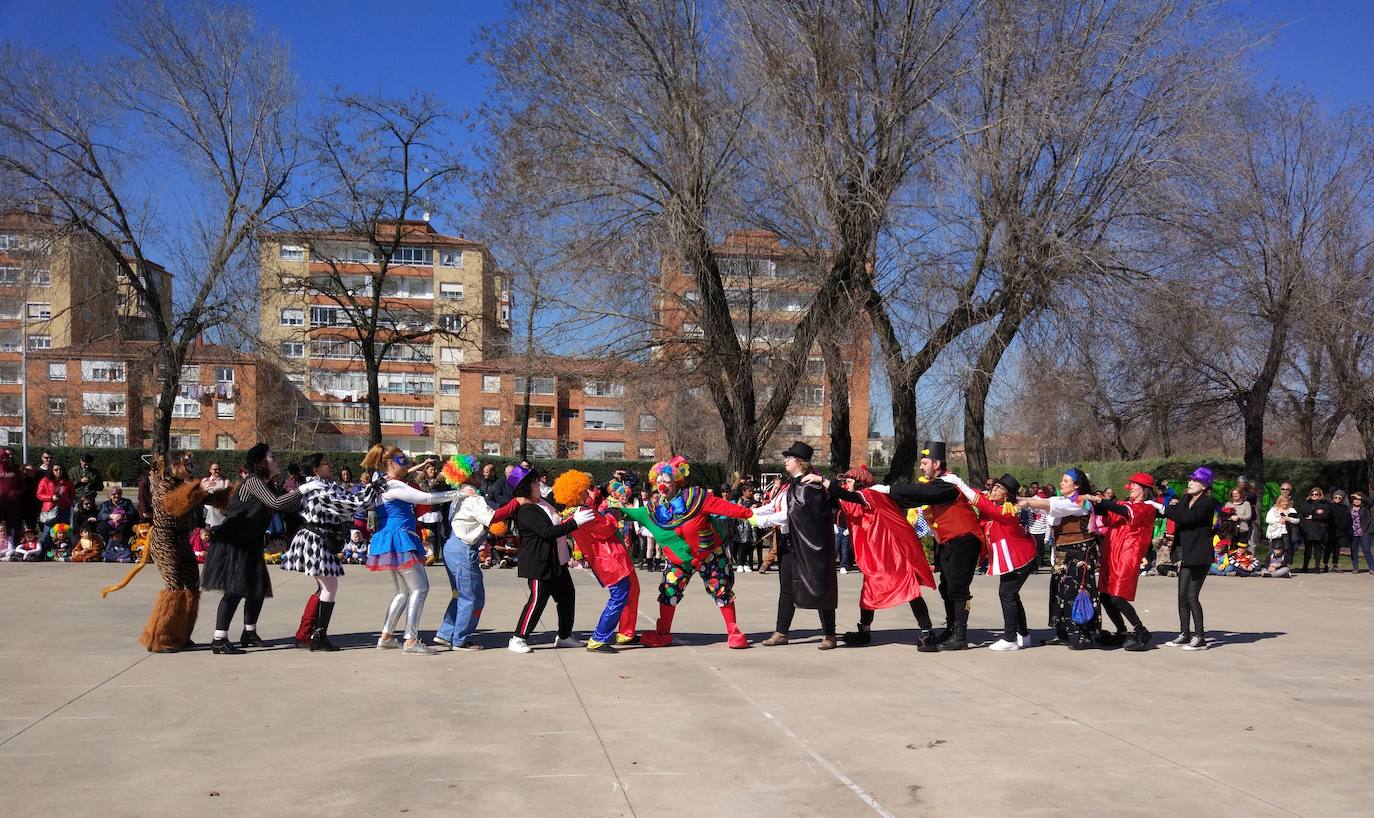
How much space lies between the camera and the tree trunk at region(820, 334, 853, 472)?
2064cm

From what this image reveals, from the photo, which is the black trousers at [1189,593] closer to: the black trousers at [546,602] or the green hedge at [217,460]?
the black trousers at [546,602]

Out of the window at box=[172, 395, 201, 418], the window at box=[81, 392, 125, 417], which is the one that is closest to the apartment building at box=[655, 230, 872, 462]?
the window at box=[81, 392, 125, 417]

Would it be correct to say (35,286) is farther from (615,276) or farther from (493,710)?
(493,710)

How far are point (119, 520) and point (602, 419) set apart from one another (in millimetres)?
58997

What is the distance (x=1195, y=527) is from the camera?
10.4 metres

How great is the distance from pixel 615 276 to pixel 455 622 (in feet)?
38.4

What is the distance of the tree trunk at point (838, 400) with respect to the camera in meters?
20.6

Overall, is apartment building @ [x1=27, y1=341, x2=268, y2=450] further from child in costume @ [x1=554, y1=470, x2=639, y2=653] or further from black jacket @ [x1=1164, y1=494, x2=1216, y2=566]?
black jacket @ [x1=1164, y1=494, x2=1216, y2=566]

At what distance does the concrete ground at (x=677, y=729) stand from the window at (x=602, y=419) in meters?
65.5

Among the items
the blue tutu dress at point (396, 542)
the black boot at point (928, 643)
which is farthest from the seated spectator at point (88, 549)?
the black boot at point (928, 643)

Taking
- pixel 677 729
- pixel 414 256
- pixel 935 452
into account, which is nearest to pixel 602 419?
pixel 414 256

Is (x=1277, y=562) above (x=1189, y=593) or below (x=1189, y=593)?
below

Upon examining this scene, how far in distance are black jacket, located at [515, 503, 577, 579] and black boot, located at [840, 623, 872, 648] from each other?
2.83m

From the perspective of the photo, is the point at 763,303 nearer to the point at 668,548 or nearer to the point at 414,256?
the point at 668,548
